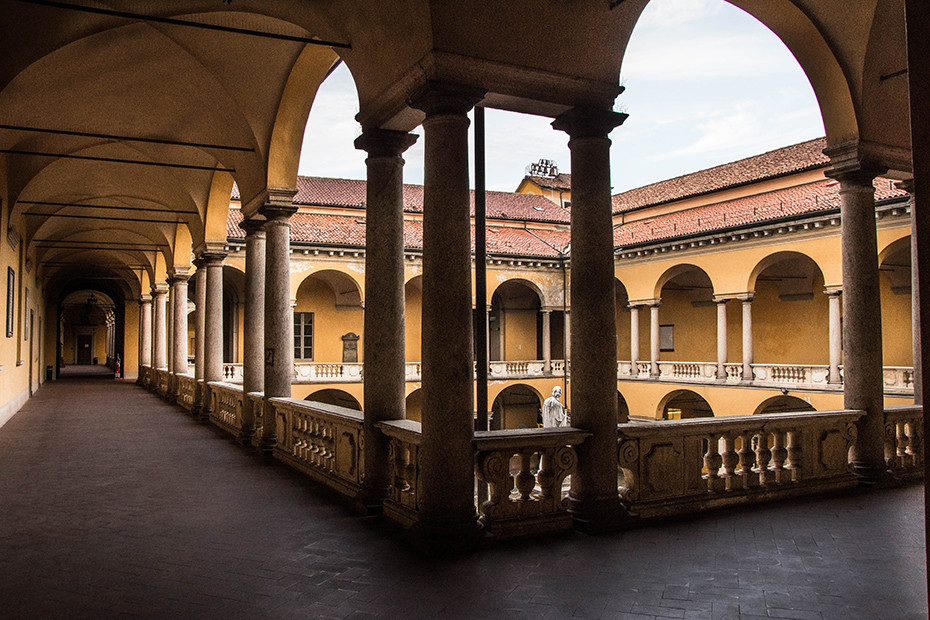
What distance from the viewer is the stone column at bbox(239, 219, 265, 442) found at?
36.1 ft

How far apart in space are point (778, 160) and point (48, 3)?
25.6 m

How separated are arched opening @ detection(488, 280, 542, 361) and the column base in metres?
27.6

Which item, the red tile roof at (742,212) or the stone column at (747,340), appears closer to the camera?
the red tile roof at (742,212)

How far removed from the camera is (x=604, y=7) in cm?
600

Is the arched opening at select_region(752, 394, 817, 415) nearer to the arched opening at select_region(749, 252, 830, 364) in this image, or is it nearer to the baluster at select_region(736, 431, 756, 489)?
the arched opening at select_region(749, 252, 830, 364)

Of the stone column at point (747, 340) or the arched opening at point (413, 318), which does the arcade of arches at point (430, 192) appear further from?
the arched opening at point (413, 318)

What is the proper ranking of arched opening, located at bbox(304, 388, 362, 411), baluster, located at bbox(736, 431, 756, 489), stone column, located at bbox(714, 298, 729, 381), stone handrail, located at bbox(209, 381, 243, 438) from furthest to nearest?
arched opening, located at bbox(304, 388, 362, 411) < stone column, located at bbox(714, 298, 729, 381) < stone handrail, located at bbox(209, 381, 243, 438) < baluster, located at bbox(736, 431, 756, 489)

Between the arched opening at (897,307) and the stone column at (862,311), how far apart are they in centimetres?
1548

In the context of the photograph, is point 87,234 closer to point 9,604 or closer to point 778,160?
point 9,604

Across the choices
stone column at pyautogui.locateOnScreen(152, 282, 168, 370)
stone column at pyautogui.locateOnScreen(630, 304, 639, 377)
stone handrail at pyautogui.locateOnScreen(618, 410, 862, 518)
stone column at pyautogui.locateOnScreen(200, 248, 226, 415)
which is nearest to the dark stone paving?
stone handrail at pyautogui.locateOnScreen(618, 410, 862, 518)

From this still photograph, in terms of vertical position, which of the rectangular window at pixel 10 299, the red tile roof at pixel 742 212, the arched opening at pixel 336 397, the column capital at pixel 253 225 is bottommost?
the arched opening at pixel 336 397

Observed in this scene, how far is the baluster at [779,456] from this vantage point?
6.91m

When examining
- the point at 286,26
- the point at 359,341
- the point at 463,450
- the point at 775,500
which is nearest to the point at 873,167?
the point at 775,500

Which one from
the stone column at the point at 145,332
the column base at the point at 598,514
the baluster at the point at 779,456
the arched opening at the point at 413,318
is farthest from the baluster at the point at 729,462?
the stone column at the point at 145,332
